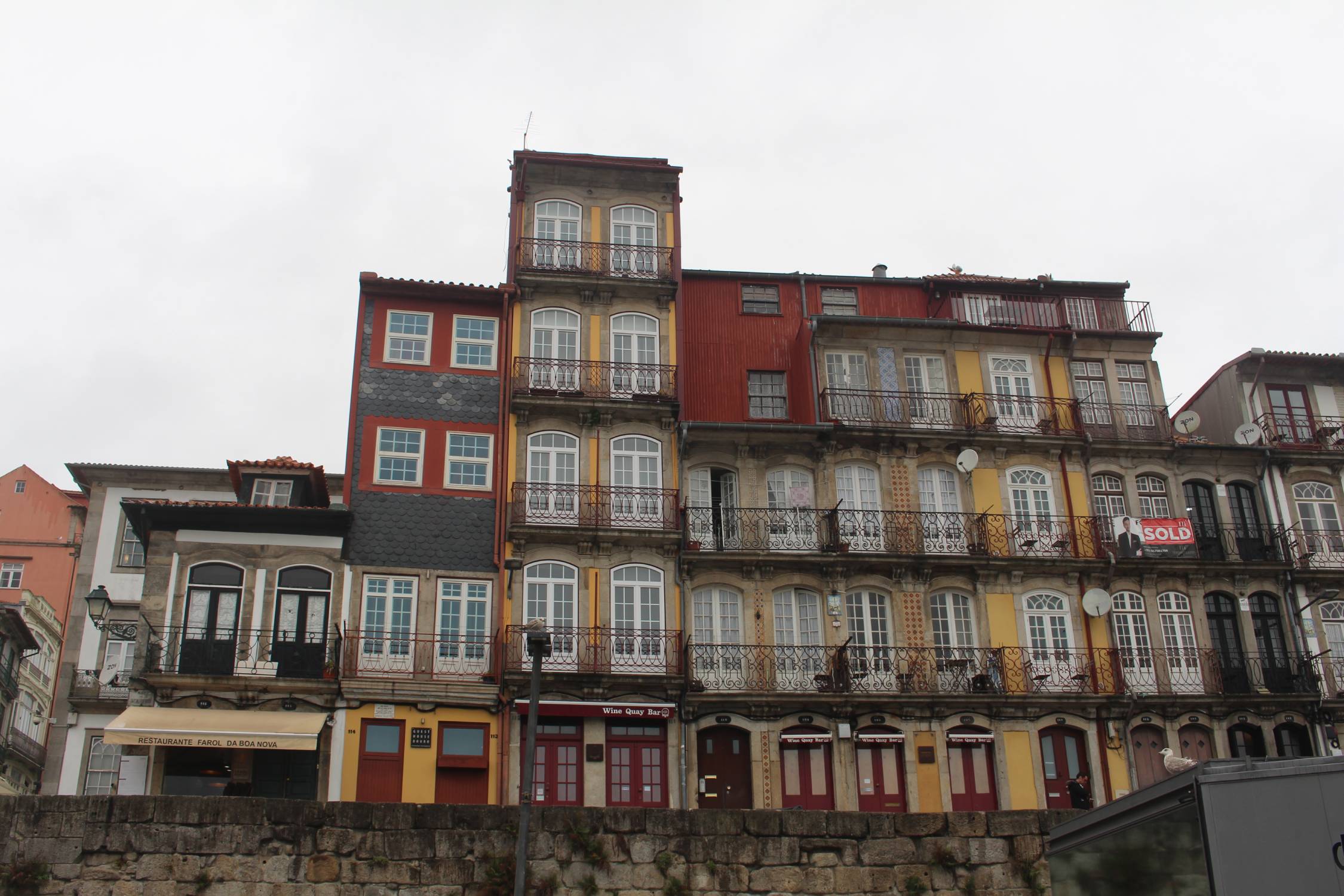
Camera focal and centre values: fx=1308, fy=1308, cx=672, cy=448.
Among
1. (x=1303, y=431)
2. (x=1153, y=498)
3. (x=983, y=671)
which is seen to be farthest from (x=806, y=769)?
(x=1303, y=431)

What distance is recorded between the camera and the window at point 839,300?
3456cm

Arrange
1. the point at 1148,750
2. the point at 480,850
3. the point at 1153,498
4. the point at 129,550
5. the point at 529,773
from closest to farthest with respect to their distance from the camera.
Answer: the point at 529,773 < the point at 480,850 < the point at 1148,750 < the point at 1153,498 < the point at 129,550

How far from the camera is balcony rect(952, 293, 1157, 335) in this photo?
111 ft

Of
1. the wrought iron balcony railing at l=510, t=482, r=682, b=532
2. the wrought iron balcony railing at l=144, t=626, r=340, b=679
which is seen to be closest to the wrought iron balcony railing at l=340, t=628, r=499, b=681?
the wrought iron balcony railing at l=144, t=626, r=340, b=679

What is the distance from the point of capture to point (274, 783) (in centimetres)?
2609

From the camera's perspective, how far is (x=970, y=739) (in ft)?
94.4

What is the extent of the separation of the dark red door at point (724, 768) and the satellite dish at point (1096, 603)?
8676mm

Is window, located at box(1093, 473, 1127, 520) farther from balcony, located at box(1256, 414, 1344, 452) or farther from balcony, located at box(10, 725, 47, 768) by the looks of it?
balcony, located at box(10, 725, 47, 768)

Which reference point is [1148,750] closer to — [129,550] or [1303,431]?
[1303,431]

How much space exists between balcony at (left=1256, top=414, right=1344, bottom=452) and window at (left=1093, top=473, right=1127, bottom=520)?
474 centimetres

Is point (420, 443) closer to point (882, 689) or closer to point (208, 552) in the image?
point (208, 552)

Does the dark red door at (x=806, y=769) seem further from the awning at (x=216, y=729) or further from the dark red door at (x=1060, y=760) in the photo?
the awning at (x=216, y=729)

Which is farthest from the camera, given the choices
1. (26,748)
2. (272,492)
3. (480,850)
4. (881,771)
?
(26,748)

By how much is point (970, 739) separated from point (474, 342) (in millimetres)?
14477
